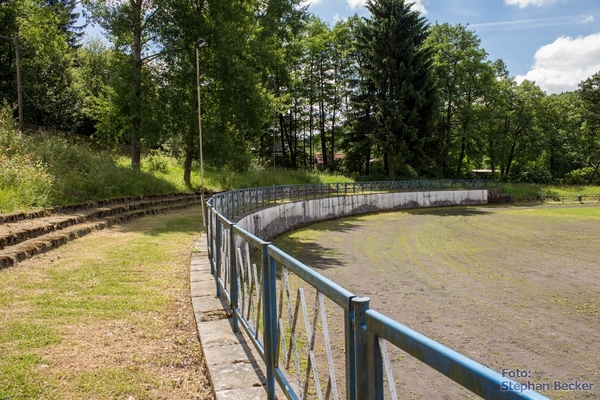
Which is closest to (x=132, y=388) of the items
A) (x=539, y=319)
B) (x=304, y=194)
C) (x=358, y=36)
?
(x=539, y=319)

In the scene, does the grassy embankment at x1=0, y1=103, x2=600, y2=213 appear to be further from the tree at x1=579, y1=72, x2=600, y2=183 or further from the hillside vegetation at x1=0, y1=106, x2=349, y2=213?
the tree at x1=579, y1=72, x2=600, y2=183

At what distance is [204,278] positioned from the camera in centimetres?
686

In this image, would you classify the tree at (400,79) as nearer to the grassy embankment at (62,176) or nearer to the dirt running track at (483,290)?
the grassy embankment at (62,176)

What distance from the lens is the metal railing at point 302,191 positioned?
13.1m

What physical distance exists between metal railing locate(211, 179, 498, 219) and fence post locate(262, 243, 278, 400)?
5.88 meters

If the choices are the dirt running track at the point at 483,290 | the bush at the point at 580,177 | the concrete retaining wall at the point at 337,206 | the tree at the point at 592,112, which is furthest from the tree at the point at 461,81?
the dirt running track at the point at 483,290

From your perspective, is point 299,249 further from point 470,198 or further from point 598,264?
point 470,198

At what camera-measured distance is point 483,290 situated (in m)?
9.28

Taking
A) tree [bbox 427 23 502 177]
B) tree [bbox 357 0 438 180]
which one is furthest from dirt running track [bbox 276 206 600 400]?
tree [bbox 427 23 502 177]

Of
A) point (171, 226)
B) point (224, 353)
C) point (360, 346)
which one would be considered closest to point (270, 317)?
point (224, 353)

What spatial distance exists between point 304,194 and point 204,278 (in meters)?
18.4

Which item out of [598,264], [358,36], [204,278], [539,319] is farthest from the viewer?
[358,36]

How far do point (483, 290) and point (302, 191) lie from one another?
16591mm

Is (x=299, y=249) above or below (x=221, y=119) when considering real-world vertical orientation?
below
